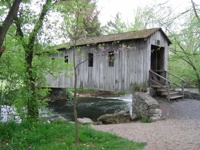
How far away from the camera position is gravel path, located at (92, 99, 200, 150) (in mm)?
5242

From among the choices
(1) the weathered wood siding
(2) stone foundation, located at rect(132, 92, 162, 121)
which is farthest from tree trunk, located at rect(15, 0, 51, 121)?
(2) stone foundation, located at rect(132, 92, 162, 121)

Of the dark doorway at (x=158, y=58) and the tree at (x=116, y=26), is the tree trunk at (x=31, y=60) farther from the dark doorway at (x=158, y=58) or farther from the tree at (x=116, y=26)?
the tree at (x=116, y=26)

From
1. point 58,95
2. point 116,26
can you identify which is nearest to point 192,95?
point 58,95

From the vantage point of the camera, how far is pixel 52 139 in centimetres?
545

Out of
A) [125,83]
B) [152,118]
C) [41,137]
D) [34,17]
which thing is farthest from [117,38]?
[41,137]

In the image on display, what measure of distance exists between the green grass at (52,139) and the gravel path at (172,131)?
0.60 m

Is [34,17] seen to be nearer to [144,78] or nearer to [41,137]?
[41,137]

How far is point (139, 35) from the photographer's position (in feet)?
40.7

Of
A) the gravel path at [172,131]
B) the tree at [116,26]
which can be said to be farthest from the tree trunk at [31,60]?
→ the tree at [116,26]

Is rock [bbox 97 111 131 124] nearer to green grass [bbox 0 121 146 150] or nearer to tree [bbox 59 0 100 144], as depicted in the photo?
green grass [bbox 0 121 146 150]

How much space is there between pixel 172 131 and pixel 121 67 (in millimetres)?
7147

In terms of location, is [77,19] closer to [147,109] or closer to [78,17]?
[78,17]

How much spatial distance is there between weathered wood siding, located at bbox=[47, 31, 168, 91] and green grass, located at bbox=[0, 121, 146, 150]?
611cm

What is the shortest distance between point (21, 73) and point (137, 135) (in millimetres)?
4054
